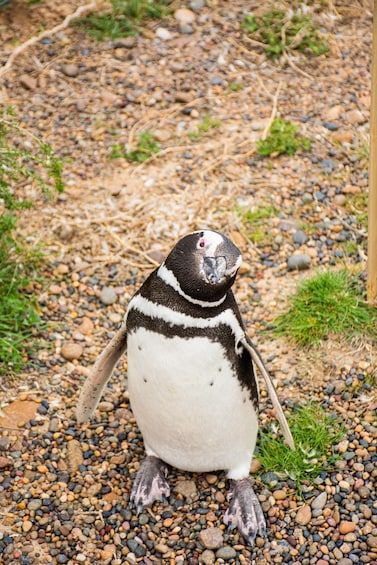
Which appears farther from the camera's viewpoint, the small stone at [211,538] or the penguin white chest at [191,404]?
the small stone at [211,538]

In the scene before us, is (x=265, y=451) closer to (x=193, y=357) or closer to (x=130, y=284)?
(x=193, y=357)

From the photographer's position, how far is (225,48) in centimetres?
528

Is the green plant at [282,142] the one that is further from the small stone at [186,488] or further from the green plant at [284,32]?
the small stone at [186,488]

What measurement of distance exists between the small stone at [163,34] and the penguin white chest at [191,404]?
290 centimetres

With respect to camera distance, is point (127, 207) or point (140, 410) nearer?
point (140, 410)

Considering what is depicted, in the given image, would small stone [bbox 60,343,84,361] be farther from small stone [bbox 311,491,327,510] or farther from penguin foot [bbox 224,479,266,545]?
small stone [bbox 311,491,327,510]

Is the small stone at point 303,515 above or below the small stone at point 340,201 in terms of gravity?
below

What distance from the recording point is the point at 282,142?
461 cm

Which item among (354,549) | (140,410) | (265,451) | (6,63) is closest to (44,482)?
(140,410)

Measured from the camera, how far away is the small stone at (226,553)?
2969 mm

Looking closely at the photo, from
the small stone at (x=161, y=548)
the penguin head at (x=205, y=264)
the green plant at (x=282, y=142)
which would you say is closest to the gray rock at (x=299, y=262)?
the green plant at (x=282, y=142)

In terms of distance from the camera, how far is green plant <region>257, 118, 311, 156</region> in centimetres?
461

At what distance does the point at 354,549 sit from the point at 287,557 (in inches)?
8.9

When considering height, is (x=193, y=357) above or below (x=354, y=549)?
above
